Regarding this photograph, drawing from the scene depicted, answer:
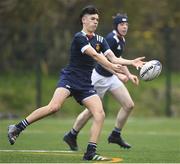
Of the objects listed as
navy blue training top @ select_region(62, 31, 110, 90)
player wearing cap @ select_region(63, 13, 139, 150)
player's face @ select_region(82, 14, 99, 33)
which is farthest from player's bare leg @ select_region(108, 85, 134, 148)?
player's face @ select_region(82, 14, 99, 33)

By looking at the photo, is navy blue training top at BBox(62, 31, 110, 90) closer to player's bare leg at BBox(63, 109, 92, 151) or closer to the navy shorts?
the navy shorts

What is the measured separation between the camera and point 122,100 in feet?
44.3

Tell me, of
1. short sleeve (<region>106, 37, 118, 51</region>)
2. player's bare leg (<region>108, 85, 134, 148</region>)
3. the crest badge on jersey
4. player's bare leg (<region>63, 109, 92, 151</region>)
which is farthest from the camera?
player's bare leg (<region>108, 85, 134, 148</region>)

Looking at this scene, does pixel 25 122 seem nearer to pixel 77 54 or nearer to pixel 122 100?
pixel 77 54

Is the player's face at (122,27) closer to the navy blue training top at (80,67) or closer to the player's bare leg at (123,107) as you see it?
the player's bare leg at (123,107)

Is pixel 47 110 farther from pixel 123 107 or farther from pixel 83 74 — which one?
pixel 123 107

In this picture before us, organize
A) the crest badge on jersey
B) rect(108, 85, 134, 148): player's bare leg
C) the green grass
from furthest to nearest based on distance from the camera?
1. rect(108, 85, 134, 148): player's bare leg
2. the crest badge on jersey
3. the green grass

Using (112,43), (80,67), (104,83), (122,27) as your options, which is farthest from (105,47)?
(104,83)

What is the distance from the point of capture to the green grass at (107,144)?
35.8 feet

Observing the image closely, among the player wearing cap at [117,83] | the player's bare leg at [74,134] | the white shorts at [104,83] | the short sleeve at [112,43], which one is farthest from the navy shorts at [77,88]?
the white shorts at [104,83]

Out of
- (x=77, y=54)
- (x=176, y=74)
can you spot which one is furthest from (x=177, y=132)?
(x=176, y=74)

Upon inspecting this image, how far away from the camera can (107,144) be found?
47.0 ft

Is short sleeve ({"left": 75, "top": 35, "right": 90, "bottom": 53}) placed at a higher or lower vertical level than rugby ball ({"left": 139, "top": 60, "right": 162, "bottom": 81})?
higher

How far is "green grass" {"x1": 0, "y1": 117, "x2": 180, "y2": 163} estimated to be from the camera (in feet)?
35.8
